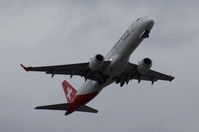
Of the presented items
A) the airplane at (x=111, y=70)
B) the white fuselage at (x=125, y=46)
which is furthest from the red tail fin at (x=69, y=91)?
the white fuselage at (x=125, y=46)

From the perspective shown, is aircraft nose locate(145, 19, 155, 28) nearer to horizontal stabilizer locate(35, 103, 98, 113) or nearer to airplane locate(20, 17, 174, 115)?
airplane locate(20, 17, 174, 115)

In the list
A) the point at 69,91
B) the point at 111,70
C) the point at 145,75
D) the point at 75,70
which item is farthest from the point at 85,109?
the point at 111,70

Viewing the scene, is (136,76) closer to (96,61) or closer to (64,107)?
(96,61)

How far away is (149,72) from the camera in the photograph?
2223 inches

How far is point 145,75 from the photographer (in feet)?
188

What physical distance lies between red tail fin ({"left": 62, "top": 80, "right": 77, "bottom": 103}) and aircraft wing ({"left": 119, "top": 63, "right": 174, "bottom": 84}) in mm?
8289

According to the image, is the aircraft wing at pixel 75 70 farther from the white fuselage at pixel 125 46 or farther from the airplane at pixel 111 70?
the white fuselage at pixel 125 46

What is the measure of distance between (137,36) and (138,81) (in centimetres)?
767

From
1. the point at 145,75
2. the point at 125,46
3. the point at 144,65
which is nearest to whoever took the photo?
the point at 125,46

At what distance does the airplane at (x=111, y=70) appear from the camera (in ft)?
163

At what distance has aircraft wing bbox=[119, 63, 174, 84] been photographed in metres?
53.4

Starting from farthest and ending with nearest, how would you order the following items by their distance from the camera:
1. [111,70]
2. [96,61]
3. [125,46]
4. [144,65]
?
[144,65] → [111,70] → [96,61] → [125,46]

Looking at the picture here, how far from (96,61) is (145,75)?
330 inches

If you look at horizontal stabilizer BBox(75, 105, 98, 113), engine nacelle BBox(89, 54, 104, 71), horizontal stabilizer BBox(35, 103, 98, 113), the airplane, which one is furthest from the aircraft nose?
horizontal stabilizer BBox(75, 105, 98, 113)
